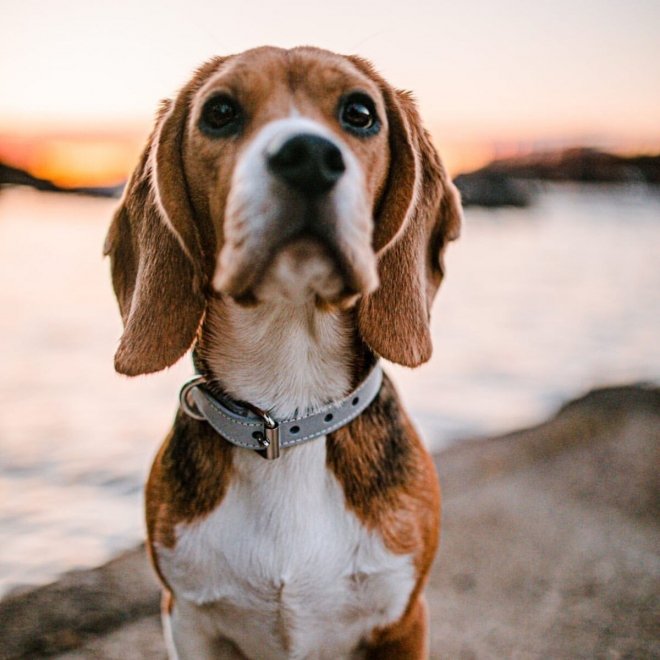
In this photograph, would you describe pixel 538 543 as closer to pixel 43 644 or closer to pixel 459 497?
pixel 459 497

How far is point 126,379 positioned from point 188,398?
6.00 feet

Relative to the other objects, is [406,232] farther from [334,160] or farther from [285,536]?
[285,536]

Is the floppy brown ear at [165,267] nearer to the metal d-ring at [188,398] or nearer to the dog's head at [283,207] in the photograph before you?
the dog's head at [283,207]

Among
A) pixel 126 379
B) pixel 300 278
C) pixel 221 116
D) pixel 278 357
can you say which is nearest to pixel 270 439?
pixel 278 357

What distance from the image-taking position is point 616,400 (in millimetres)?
6422

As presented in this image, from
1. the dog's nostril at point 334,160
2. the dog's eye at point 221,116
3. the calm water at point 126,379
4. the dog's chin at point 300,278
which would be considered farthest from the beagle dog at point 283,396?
the calm water at point 126,379

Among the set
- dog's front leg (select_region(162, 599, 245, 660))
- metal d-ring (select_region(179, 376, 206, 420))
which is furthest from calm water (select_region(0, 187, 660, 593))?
metal d-ring (select_region(179, 376, 206, 420))

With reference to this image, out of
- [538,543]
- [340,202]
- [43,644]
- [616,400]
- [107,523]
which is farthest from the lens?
[616,400]

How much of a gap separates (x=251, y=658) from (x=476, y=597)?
1.47 metres

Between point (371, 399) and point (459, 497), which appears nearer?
point (371, 399)

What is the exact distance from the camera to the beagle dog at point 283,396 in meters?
2.54

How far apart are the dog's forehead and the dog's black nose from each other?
395 millimetres

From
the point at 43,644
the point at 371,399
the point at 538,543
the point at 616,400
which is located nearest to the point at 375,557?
the point at 371,399

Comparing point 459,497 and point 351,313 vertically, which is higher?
point 351,313
